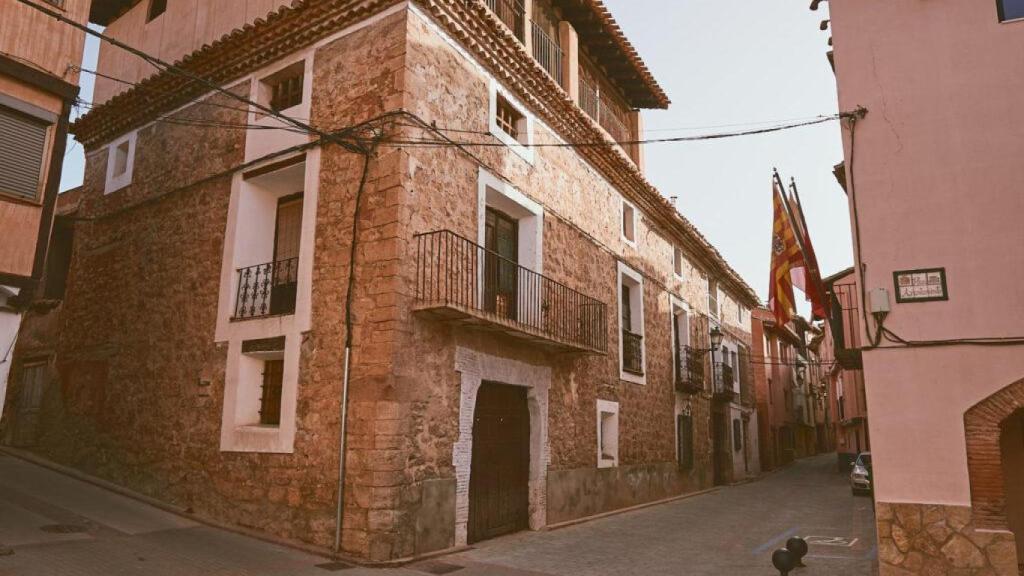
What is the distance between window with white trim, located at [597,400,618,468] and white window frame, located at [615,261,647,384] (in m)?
0.89

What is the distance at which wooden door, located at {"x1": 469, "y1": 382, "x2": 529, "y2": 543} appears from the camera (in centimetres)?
965

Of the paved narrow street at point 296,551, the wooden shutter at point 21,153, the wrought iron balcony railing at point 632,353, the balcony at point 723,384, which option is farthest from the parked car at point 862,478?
the wooden shutter at point 21,153

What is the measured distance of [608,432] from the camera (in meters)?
13.8

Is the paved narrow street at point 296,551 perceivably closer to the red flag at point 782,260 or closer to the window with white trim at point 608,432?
the window with white trim at point 608,432

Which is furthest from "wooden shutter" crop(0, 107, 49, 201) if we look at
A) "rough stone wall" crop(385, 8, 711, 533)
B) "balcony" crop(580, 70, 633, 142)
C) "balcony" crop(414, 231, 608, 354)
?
"balcony" crop(580, 70, 633, 142)

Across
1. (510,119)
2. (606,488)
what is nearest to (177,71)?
(510,119)

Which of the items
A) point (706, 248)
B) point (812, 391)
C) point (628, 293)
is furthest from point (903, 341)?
point (812, 391)

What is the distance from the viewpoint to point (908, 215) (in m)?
7.71

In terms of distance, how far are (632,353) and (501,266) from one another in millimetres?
5394

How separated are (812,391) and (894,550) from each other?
4208 cm

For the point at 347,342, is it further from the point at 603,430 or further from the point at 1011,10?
the point at 1011,10

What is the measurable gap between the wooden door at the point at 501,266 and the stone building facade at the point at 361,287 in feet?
0.13

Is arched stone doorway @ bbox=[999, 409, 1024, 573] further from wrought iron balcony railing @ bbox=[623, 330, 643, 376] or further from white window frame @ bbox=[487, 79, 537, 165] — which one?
white window frame @ bbox=[487, 79, 537, 165]

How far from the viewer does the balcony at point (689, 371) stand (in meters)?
18.0
